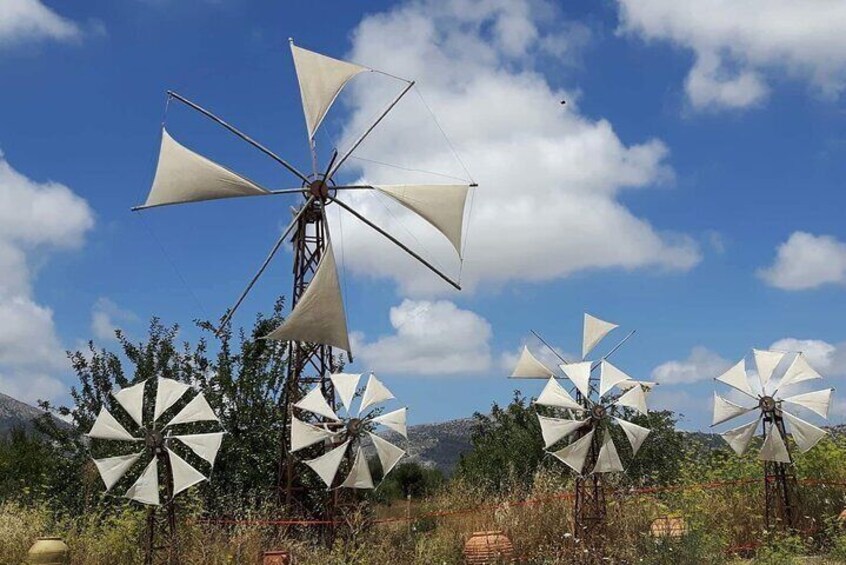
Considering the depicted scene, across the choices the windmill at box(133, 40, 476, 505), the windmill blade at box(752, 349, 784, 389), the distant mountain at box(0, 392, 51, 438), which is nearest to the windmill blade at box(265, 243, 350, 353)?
the windmill at box(133, 40, 476, 505)

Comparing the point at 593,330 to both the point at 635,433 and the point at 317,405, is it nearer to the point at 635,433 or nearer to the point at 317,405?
the point at 635,433

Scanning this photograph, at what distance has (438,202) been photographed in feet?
48.3

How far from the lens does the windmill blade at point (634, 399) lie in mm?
12536

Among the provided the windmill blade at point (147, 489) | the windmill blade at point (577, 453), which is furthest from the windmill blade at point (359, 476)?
the windmill blade at point (147, 489)

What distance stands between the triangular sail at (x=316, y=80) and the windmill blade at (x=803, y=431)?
8.64 metres

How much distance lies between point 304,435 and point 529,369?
3.71m

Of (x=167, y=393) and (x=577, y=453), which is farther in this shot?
(x=577, y=453)

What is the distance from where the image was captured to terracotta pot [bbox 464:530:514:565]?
39.0 ft

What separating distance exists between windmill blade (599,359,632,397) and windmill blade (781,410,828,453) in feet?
7.73

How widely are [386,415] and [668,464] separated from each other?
32.9ft

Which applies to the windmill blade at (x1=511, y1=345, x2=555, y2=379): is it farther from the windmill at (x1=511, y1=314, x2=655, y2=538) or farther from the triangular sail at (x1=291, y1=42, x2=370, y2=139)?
the triangular sail at (x1=291, y1=42, x2=370, y2=139)

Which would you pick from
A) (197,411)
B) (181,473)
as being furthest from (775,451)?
(181,473)

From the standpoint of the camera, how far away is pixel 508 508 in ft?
42.5

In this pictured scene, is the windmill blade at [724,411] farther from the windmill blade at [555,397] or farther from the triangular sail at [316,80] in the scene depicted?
→ the triangular sail at [316,80]
